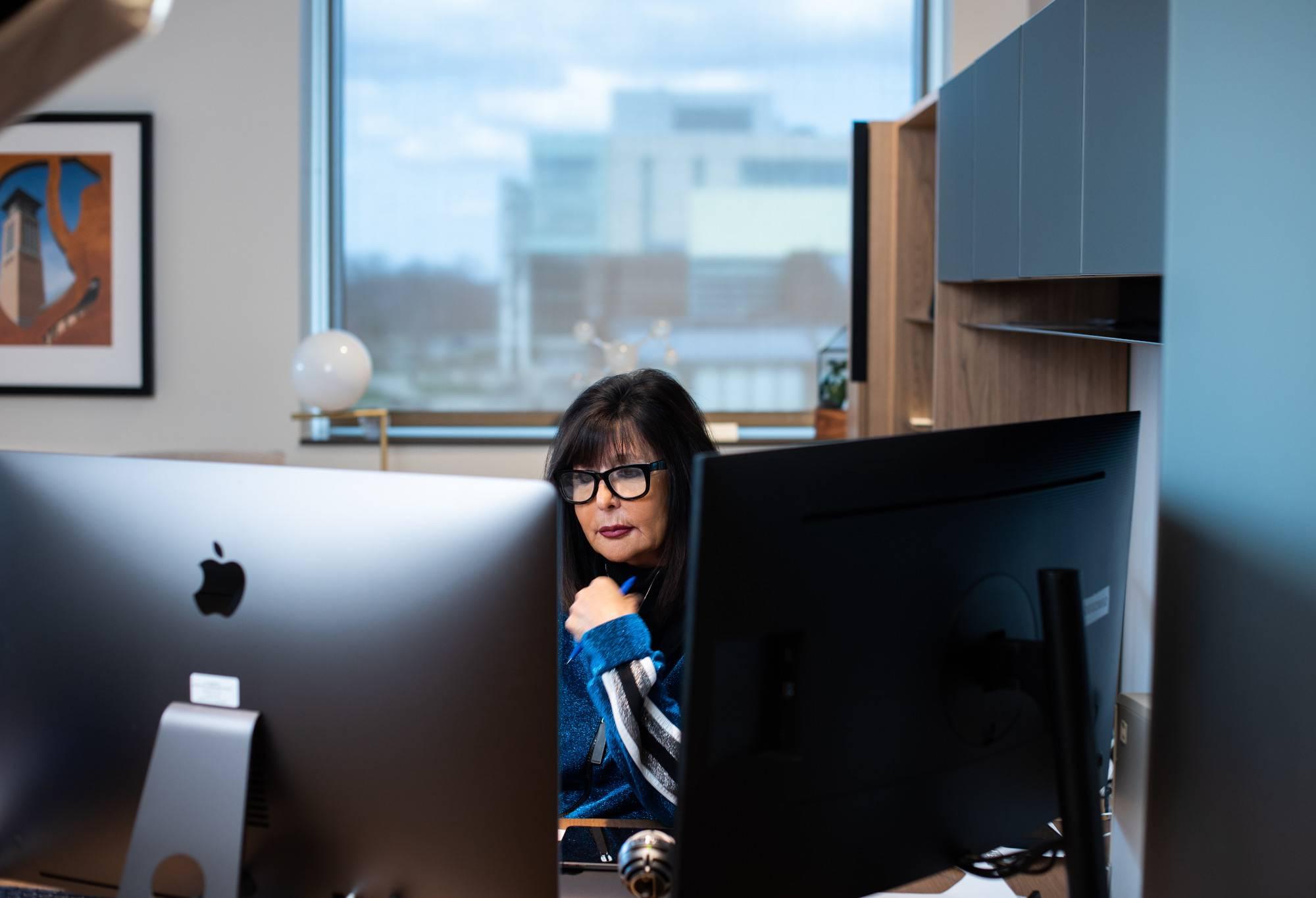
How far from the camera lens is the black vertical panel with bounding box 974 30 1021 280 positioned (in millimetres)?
2180

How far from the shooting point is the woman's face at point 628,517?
1.59 m

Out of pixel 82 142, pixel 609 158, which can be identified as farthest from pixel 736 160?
pixel 82 142

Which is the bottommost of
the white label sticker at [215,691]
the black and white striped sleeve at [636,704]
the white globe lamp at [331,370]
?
the black and white striped sleeve at [636,704]

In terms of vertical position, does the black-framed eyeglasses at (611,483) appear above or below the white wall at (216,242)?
below

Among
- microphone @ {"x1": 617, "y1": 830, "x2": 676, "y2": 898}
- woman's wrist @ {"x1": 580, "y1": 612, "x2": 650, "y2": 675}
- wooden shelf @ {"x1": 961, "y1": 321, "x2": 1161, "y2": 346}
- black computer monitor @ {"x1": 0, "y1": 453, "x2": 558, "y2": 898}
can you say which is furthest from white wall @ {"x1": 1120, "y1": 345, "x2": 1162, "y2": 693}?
black computer monitor @ {"x1": 0, "y1": 453, "x2": 558, "y2": 898}

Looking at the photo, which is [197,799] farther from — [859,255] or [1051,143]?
[859,255]

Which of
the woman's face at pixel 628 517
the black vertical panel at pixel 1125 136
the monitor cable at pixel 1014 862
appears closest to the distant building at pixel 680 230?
the black vertical panel at pixel 1125 136

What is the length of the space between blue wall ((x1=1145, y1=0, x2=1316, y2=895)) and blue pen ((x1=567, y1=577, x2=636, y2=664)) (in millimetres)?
635

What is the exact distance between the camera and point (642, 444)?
5.28 feet

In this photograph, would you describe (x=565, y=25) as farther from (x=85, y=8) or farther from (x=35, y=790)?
(x=85, y=8)

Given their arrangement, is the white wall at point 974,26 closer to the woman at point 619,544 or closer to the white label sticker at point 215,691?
the woman at point 619,544

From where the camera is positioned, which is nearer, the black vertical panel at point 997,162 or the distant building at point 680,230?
the black vertical panel at point 997,162

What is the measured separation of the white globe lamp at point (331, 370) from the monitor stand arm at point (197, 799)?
112 inches

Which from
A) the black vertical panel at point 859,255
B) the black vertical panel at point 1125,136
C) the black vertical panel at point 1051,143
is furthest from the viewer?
the black vertical panel at point 859,255
